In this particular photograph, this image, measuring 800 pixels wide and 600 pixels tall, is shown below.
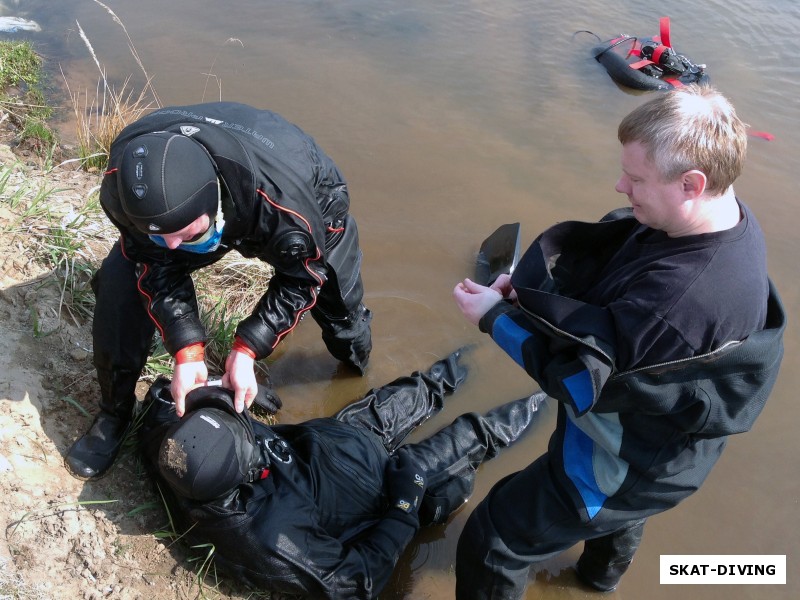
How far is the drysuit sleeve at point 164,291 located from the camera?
262cm

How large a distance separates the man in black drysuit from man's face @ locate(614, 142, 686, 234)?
61.9 inches

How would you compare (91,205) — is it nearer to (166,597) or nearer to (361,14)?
(166,597)

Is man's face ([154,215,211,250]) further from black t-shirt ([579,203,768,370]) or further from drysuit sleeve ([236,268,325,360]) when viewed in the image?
black t-shirt ([579,203,768,370])

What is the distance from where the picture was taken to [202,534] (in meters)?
2.63

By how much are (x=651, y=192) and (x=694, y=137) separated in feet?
0.59

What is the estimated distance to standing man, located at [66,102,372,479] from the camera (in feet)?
7.30

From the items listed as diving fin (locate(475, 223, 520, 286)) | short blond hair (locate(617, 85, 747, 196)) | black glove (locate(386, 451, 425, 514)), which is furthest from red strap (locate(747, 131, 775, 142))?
short blond hair (locate(617, 85, 747, 196))

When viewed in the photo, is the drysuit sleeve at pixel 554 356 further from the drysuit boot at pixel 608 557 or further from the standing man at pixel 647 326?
the drysuit boot at pixel 608 557

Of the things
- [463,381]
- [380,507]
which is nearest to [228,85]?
[463,381]

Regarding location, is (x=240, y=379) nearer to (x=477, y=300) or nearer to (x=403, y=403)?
(x=477, y=300)

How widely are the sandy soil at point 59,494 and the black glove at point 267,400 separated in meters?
0.74

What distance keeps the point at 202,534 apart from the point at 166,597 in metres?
0.32

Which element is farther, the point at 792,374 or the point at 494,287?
the point at 792,374

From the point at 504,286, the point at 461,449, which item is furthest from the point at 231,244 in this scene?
the point at 461,449
